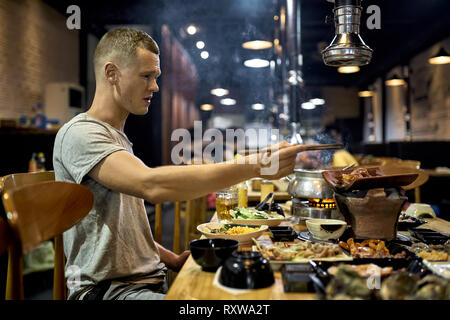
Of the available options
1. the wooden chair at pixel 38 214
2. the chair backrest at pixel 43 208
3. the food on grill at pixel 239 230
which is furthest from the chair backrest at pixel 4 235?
the food on grill at pixel 239 230

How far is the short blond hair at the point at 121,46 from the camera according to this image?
66.4 inches

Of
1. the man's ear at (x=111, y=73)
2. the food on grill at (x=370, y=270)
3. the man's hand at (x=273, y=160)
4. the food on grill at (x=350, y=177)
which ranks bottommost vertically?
the food on grill at (x=370, y=270)

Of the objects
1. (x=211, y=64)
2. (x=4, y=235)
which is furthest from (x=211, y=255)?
(x=211, y=64)

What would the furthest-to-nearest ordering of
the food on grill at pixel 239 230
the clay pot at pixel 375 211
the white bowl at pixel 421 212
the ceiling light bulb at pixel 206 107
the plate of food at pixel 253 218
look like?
the ceiling light bulb at pixel 206 107 → the white bowl at pixel 421 212 → the plate of food at pixel 253 218 → the food on grill at pixel 239 230 → the clay pot at pixel 375 211

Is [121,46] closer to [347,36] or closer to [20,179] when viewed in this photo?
[20,179]

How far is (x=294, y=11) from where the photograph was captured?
519 centimetres

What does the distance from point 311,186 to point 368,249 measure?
621 millimetres

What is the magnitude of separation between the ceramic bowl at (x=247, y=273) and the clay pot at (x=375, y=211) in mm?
562

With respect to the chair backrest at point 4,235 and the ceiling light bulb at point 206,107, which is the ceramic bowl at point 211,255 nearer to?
the chair backrest at point 4,235

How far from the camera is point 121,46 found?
1685mm

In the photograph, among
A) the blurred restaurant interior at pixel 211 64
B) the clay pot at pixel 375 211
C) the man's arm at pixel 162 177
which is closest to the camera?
the man's arm at pixel 162 177

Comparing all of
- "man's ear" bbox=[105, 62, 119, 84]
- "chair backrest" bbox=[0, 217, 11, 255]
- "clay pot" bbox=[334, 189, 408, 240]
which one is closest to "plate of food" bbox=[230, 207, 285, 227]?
"clay pot" bbox=[334, 189, 408, 240]

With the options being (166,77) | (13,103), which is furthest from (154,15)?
(13,103)

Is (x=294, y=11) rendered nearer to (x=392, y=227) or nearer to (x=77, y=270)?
(x=392, y=227)
